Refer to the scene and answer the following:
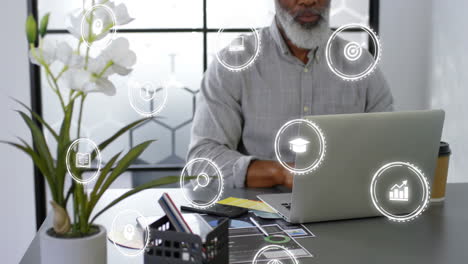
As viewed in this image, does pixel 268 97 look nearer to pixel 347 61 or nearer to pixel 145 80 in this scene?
pixel 347 61

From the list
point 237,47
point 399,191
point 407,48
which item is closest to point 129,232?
point 399,191

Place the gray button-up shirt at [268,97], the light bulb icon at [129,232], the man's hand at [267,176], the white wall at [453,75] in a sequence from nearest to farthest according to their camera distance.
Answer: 1. the light bulb icon at [129,232]
2. the man's hand at [267,176]
3. the gray button-up shirt at [268,97]
4. the white wall at [453,75]

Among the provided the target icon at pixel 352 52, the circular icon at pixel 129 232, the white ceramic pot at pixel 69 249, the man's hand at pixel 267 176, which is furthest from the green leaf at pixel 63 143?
the target icon at pixel 352 52

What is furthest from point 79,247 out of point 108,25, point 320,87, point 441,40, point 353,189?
point 441,40

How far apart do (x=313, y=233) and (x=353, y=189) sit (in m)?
0.14

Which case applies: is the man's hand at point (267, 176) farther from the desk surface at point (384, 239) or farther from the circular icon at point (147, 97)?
the circular icon at point (147, 97)

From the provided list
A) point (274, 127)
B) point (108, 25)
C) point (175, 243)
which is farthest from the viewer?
point (274, 127)

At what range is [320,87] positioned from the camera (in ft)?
7.43

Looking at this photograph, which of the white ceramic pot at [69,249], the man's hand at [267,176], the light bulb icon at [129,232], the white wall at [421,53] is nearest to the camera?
the white ceramic pot at [69,249]

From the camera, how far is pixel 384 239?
4.09 feet

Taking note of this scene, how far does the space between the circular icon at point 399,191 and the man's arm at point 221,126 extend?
473 mm

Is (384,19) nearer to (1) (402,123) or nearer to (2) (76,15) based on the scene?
(1) (402,123)

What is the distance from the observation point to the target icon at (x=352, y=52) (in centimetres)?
240

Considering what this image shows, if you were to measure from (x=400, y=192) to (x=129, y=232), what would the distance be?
0.65 metres
